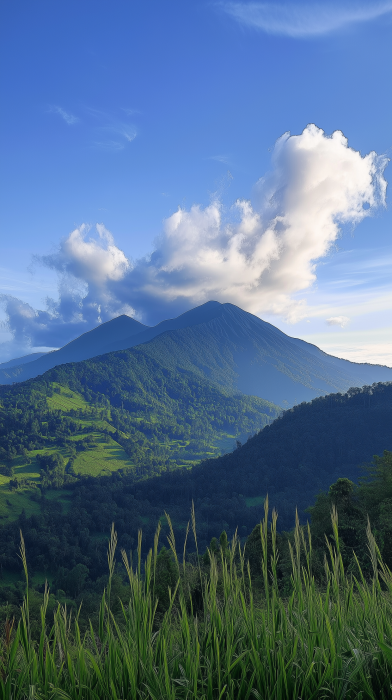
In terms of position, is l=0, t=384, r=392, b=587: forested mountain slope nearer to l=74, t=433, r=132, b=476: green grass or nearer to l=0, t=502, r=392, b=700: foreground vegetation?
l=74, t=433, r=132, b=476: green grass

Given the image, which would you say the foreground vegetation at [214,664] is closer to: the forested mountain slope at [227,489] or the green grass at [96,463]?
the forested mountain slope at [227,489]

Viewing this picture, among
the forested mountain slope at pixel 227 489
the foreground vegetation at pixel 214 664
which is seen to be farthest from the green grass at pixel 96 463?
the foreground vegetation at pixel 214 664

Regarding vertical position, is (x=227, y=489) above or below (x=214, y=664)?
below

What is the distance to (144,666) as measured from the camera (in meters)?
2.08

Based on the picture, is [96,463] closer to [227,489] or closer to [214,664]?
[227,489]

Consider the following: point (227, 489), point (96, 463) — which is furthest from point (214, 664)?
point (96, 463)

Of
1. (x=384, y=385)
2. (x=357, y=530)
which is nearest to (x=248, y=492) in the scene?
(x=384, y=385)

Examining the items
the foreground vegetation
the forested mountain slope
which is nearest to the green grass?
the forested mountain slope

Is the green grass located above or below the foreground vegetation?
below

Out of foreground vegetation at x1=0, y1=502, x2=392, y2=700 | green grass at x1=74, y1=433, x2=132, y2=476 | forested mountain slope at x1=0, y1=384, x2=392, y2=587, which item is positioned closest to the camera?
foreground vegetation at x1=0, y1=502, x2=392, y2=700

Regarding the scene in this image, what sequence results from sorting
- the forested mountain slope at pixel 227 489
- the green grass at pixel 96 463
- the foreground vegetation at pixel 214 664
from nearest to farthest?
the foreground vegetation at pixel 214 664, the forested mountain slope at pixel 227 489, the green grass at pixel 96 463

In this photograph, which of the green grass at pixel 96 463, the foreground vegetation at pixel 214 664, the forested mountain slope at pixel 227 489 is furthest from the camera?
the green grass at pixel 96 463

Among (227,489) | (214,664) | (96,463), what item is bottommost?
(227,489)

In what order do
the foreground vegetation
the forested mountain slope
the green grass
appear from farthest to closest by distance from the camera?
1. the green grass
2. the forested mountain slope
3. the foreground vegetation
